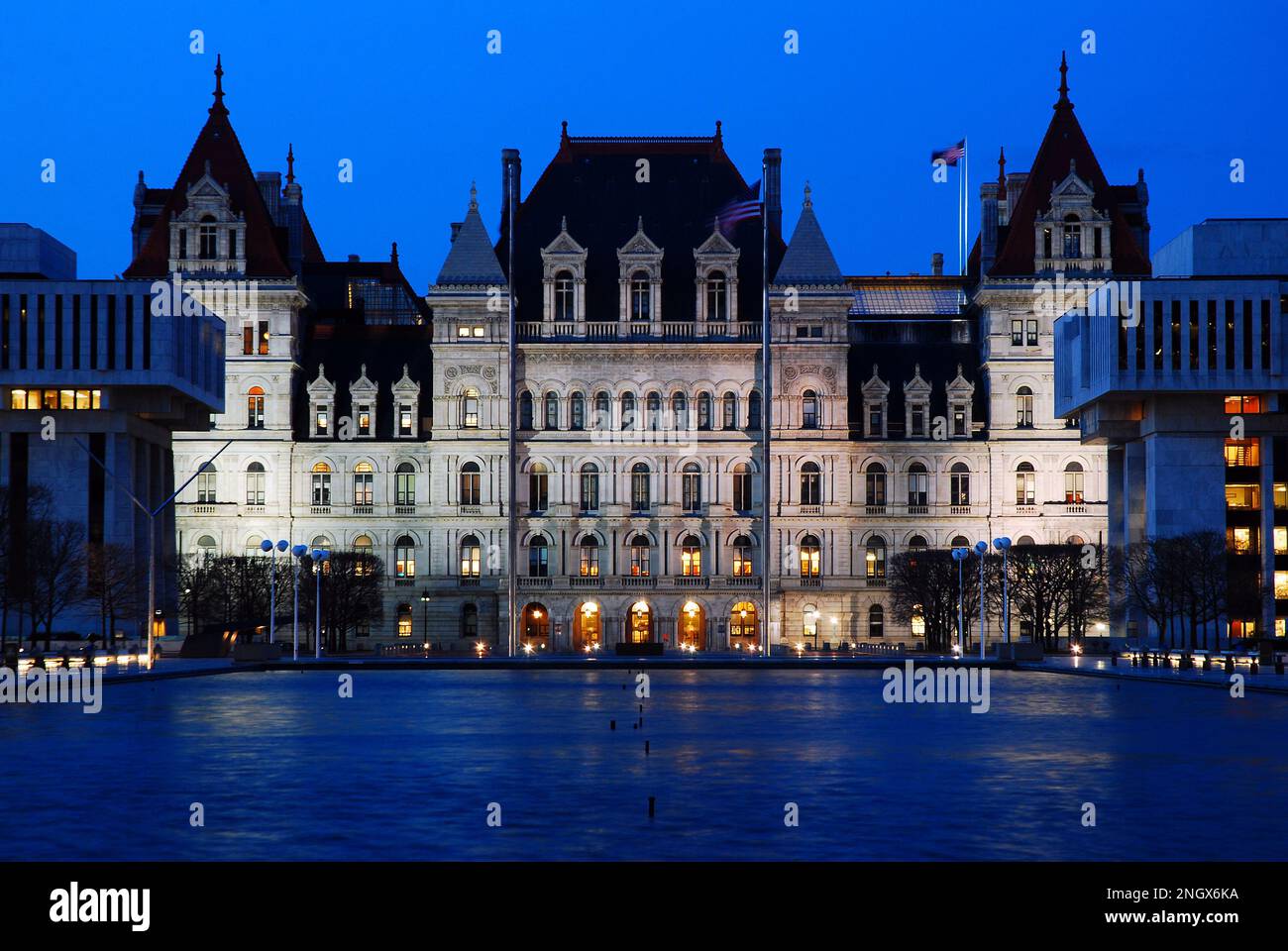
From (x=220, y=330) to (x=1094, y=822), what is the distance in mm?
89932

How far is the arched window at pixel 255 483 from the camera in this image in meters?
118

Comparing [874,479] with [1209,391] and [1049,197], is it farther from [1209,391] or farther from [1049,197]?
[1209,391]

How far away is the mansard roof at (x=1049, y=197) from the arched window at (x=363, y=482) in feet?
133

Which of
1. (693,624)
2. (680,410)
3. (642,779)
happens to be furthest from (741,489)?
(642,779)

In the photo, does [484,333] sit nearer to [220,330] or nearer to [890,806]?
[220,330]

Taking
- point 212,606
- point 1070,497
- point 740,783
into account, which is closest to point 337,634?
point 212,606

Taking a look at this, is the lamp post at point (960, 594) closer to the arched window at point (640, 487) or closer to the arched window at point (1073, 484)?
the arched window at point (1073, 484)

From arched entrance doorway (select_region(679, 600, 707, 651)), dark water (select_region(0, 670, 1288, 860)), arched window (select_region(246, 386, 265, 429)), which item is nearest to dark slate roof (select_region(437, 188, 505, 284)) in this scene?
arched window (select_region(246, 386, 265, 429))

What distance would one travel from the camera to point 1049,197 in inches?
4648

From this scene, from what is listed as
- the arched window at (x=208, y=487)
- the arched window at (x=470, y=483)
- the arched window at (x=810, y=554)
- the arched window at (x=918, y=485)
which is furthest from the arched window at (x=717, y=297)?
the arched window at (x=208, y=487)

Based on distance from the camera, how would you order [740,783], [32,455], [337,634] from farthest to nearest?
[337,634]
[32,455]
[740,783]

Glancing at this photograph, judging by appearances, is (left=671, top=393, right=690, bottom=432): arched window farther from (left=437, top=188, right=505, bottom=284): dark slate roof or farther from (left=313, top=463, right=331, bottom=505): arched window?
(left=313, top=463, right=331, bottom=505): arched window

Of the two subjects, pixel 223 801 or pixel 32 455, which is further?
pixel 32 455

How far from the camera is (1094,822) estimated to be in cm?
2653
